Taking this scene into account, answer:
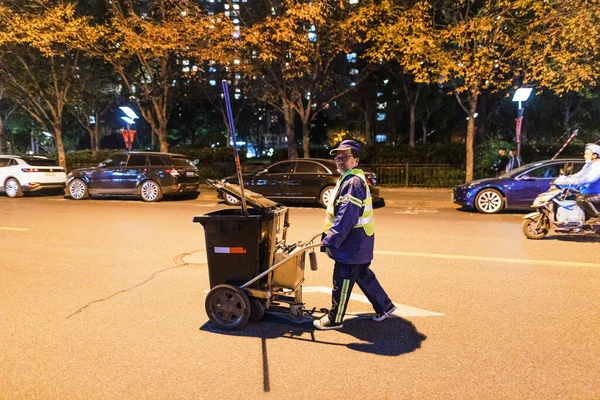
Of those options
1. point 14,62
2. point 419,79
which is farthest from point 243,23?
point 14,62

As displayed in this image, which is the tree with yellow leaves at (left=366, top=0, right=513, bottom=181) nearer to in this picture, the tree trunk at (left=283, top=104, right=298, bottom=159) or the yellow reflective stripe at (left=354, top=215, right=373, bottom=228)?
the tree trunk at (left=283, top=104, right=298, bottom=159)

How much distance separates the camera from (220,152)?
22000mm

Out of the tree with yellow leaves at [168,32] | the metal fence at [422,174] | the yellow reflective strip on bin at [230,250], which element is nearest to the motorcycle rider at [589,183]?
the yellow reflective strip on bin at [230,250]

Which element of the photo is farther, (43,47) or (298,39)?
(43,47)

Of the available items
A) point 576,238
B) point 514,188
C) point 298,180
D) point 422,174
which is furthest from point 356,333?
point 422,174

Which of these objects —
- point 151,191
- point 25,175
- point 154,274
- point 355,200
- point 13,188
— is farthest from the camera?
point 13,188

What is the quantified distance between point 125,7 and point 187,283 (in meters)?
16.6

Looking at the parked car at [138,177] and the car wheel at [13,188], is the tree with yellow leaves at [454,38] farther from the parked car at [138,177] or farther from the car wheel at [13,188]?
the car wheel at [13,188]

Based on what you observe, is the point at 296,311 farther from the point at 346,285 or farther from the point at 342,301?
the point at 346,285

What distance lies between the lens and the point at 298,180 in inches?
509

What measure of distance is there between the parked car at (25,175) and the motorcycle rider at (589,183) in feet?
52.5

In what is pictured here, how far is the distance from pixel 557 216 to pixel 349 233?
569cm

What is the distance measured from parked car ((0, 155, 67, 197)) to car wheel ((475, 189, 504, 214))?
573 inches

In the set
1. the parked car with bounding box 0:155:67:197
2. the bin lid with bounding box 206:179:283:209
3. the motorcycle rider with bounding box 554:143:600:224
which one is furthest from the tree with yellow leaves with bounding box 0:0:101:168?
the motorcycle rider with bounding box 554:143:600:224
